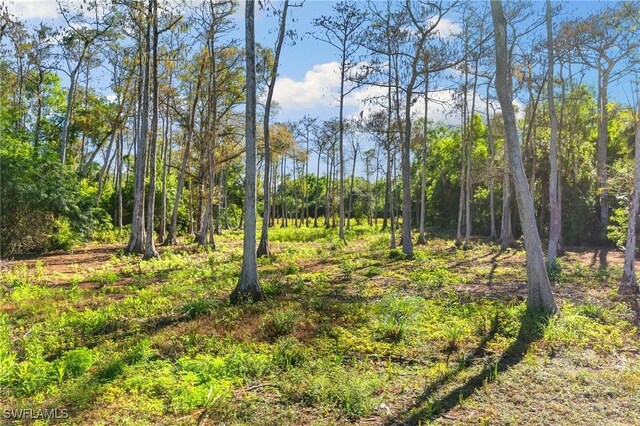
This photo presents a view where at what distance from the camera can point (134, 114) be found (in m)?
22.2

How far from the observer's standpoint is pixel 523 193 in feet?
23.6

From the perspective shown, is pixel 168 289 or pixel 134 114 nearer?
pixel 168 289

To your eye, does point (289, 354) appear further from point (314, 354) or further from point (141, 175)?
point (141, 175)

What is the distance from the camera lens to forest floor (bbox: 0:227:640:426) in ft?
12.8

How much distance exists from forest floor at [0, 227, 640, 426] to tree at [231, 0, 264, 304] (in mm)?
496

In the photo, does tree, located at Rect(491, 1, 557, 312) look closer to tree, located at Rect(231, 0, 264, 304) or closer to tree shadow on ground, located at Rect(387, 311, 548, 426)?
tree shadow on ground, located at Rect(387, 311, 548, 426)

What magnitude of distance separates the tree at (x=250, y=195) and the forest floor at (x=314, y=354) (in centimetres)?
50

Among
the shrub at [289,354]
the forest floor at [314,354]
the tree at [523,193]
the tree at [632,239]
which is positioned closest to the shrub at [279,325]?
the forest floor at [314,354]

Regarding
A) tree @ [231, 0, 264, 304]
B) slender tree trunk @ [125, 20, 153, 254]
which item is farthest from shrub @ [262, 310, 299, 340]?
slender tree trunk @ [125, 20, 153, 254]

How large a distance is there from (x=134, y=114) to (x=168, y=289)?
1658cm

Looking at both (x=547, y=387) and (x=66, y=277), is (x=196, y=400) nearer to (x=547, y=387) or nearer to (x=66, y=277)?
(x=547, y=387)

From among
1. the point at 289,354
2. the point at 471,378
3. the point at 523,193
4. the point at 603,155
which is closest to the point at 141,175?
the point at 289,354

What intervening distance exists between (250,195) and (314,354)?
3796mm

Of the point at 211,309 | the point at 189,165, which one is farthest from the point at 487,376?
the point at 189,165
